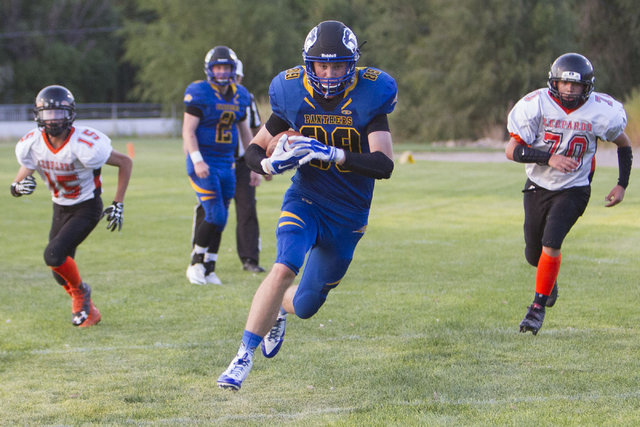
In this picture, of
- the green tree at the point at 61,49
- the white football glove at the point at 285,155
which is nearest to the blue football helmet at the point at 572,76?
the white football glove at the point at 285,155

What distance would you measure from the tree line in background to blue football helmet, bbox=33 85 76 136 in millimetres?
23083

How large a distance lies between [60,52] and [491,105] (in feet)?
97.5

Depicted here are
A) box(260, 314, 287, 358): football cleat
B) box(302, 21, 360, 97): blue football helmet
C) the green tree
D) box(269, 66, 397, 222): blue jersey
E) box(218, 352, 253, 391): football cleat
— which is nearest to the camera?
box(218, 352, 253, 391): football cleat

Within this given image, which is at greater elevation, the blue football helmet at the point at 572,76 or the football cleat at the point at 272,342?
the blue football helmet at the point at 572,76

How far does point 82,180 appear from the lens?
616 cm

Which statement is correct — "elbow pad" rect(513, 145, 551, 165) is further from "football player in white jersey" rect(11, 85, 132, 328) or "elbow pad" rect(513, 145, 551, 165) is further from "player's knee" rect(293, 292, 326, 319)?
"football player in white jersey" rect(11, 85, 132, 328)

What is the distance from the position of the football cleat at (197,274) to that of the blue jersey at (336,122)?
121 inches

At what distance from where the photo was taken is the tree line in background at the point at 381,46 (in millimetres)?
32625

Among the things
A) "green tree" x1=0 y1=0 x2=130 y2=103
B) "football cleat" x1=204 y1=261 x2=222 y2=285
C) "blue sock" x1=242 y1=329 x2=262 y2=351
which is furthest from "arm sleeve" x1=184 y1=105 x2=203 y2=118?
"green tree" x1=0 y1=0 x2=130 y2=103

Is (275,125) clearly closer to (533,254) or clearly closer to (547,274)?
(547,274)

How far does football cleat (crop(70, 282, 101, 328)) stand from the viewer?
6.04 metres

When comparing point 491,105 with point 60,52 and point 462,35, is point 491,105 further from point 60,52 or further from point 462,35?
point 60,52

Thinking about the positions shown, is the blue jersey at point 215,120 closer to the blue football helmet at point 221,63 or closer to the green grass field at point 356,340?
the blue football helmet at point 221,63

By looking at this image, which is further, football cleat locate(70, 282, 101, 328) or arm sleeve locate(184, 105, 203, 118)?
arm sleeve locate(184, 105, 203, 118)
